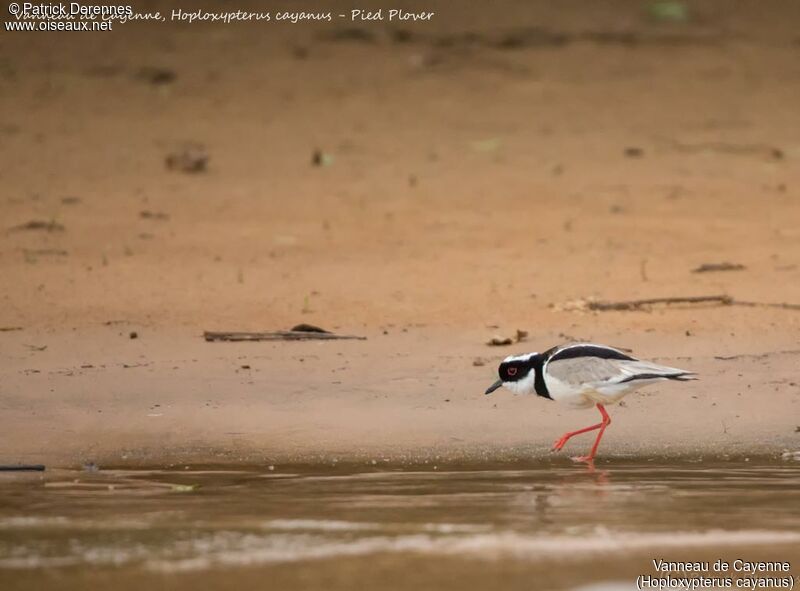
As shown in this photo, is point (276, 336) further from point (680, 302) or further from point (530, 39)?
point (530, 39)

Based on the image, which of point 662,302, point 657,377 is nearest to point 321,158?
point 662,302

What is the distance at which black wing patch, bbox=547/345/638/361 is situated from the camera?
8070 millimetres

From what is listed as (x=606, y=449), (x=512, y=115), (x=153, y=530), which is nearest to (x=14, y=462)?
(x=153, y=530)

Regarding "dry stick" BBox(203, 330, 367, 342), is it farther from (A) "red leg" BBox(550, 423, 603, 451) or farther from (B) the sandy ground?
(A) "red leg" BBox(550, 423, 603, 451)

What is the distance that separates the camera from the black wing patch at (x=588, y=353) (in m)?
8.07

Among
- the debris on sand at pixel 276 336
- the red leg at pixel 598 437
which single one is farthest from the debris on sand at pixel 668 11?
the red leg at pixel 598 437

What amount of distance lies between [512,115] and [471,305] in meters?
5.08

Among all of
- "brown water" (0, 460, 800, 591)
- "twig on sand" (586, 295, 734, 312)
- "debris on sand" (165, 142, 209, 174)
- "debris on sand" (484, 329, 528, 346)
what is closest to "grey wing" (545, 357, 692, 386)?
"brown water" (0, 460, 800, 591)

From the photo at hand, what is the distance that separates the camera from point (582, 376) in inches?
319

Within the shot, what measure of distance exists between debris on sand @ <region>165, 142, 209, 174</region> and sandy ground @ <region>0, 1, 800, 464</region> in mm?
129

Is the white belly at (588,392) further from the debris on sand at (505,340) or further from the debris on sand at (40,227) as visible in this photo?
the debris on sand at (40,227)

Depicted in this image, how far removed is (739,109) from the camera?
15.2m

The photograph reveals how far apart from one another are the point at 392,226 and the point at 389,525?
6.07 metres

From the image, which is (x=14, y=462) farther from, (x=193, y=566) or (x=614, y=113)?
(x=614, y=113)
